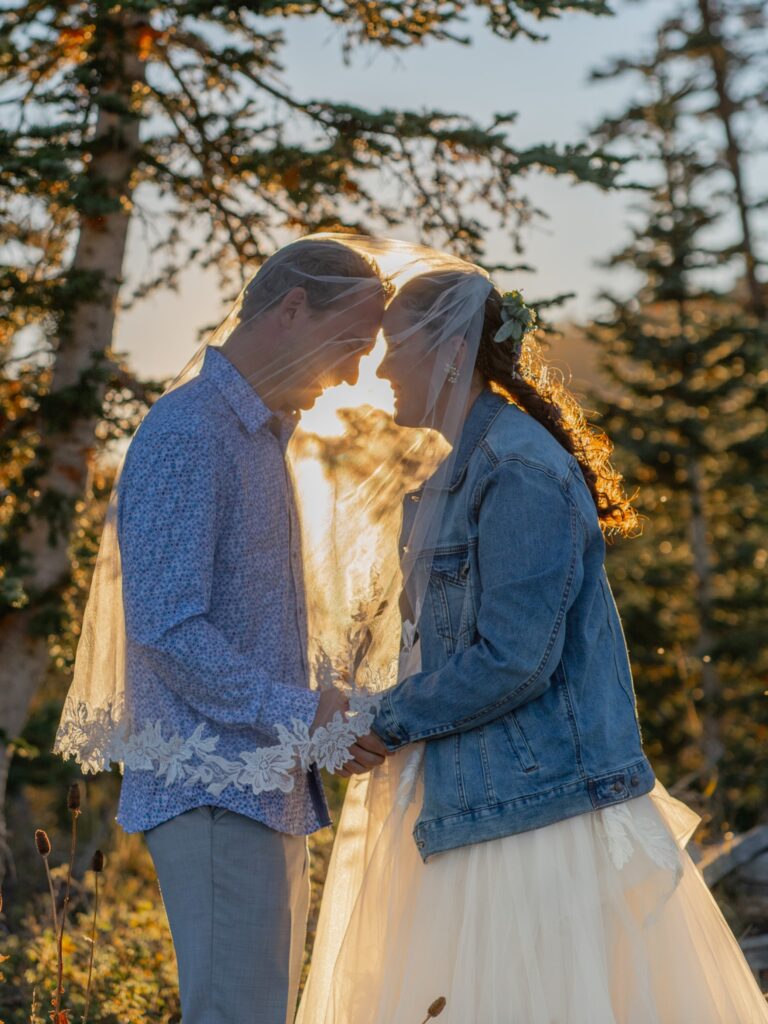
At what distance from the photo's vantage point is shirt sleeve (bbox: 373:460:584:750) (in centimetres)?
269

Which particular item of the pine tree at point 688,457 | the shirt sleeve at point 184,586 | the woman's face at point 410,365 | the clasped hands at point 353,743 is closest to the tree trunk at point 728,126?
the pine tree at point 688,457

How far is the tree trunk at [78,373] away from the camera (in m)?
5.88

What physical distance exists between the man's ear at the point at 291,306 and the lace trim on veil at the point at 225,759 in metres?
0.91

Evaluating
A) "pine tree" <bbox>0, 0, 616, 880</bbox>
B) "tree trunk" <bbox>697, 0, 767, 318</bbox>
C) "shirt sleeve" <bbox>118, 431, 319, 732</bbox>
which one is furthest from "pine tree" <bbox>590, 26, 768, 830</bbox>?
"shirt sleeve" <bbox>118, 431, 319, 732</bbox>

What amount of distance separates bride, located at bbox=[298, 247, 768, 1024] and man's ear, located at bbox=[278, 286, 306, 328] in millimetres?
251

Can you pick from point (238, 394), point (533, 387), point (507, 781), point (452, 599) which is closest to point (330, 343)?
point (238, 394)

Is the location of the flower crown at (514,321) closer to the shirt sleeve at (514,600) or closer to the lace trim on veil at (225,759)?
the shirt sleeve at (514,600)

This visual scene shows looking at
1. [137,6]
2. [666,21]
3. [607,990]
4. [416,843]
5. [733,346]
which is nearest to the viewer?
[607,990]

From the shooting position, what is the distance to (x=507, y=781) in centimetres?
274

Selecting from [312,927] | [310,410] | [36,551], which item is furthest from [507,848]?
[36,551]

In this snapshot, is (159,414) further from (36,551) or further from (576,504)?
(36,551)

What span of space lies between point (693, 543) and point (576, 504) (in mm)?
10740

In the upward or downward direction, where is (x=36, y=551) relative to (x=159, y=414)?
upward

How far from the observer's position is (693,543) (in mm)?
13117
